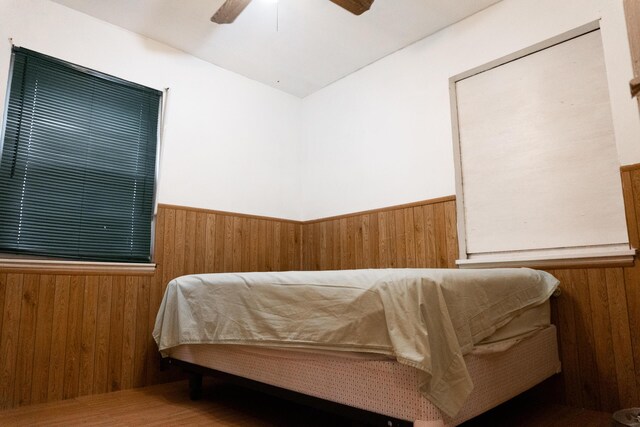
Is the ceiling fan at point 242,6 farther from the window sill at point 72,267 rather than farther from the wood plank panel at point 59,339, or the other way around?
the wood plank panel at point 59,339

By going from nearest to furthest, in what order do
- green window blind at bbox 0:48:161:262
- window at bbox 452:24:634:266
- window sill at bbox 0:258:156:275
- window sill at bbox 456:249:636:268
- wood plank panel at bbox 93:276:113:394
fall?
window sill at bbox 456:249:636:268 < window at bbox 452:24:634:266 < window sill at bbox 0:258:156:275 < green window blind at bbox 0:48:161:262 < wood plank panel at bbox 93:276:113:394

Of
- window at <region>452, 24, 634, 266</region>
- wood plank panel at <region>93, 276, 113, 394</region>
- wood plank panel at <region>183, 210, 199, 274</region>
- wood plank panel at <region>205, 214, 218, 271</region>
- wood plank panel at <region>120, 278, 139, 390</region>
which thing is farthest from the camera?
wood plank panel at <region>205, 214, 218, 271</region>

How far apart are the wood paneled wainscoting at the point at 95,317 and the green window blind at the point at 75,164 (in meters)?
0.16

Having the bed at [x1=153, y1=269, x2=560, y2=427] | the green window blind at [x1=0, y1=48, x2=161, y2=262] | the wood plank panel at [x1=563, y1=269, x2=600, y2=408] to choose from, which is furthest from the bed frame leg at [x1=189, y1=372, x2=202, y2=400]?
the wood plank panel at [x1=563, y1=269, x2=600, y2=408]

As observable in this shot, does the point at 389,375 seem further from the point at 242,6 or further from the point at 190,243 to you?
the point at 190,243

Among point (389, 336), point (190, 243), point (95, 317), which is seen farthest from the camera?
point (190, 243)

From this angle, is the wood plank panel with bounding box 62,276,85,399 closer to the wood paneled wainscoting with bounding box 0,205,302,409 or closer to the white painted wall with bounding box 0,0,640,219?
the wood paneled wainscoting with bounding box 0,205,302,409

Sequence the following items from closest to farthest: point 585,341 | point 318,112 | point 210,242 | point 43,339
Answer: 1. point 585,341
2. point 43,339
3. point 210,242
4. point 318,112

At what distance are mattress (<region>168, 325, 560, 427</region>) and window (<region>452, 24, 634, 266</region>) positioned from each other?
58 centimetres

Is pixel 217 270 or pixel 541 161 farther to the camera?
pixel 217 270

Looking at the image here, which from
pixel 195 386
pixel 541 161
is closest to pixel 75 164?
pixel 195 386

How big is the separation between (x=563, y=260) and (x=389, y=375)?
1.52 metres

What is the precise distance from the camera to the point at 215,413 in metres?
2.20

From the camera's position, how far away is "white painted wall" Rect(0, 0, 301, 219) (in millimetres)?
2756
